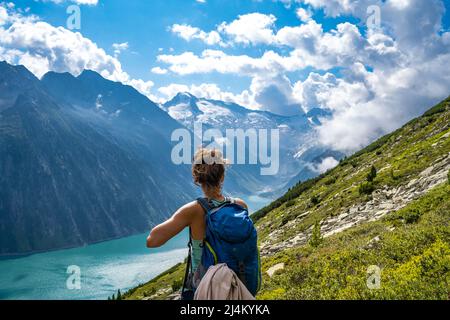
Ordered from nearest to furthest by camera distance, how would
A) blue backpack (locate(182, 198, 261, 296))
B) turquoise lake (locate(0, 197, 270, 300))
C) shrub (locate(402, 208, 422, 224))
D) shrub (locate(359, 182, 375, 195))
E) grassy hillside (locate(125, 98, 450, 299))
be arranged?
blue backpack (locate(182, 198, 261, 296)) < grassy hillside (locate(125, 98, 450, 299)) < shrub (locate(402, 208, 422, 224)) < shrub (locate(359, 182, 375, 195)) < turquoise lake (locate(0, 197, 270, 300))

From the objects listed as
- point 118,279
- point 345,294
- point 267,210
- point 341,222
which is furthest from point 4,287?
point 345,294

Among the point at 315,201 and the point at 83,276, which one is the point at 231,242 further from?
the point at 83,276

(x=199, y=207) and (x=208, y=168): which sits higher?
(x=208, y=168)

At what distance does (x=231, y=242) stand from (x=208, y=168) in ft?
3.77

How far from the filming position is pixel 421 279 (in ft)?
26.0

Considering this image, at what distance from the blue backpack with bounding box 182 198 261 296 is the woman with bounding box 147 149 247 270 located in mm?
122

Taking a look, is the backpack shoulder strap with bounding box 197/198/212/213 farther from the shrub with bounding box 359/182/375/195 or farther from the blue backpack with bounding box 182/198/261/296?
the shrub with bounding box 359/182/375/195

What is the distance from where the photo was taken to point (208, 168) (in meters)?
5.68

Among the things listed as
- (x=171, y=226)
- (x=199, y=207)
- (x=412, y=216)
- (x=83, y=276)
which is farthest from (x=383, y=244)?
(x=83, y=276)

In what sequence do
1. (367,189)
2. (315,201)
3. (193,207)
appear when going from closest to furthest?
(193,207), (367,189), (315,201)

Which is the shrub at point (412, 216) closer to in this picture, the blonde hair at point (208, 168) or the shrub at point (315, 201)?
the blonde hair at point (208, 168)

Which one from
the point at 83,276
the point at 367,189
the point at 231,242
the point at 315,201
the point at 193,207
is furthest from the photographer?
the point at 83,276

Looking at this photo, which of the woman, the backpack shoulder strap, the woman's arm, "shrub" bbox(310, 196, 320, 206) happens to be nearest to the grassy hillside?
the woman

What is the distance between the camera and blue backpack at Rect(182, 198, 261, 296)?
5.25m
